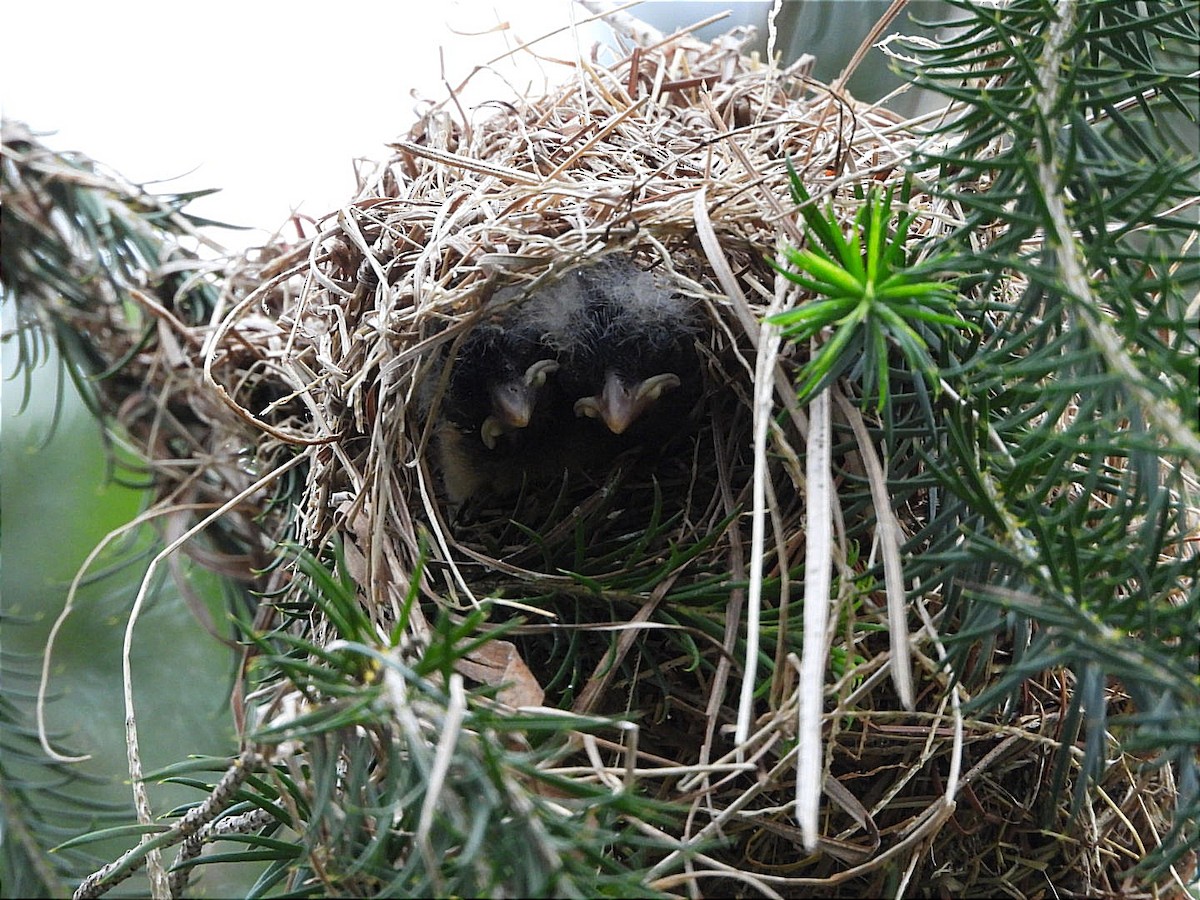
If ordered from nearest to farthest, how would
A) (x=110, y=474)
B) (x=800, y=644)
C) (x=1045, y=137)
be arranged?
(x=1045, y=137) → (x=800, y=644) → (x=110, y=474)

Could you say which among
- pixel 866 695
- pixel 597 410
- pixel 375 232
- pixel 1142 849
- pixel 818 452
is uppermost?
pixel 375 232

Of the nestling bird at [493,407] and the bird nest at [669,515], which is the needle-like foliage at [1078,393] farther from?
the nestling bird at [493,407]

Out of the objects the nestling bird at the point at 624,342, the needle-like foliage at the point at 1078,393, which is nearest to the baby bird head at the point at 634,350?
the nestling bird at the point at 624,342

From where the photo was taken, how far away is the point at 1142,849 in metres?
0.74

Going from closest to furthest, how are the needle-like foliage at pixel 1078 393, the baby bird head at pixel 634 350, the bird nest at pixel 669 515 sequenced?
the needle-like foliage at pixel 1078 393
the bird nest at pixel 669 515
the baby bird head at pixel 634 350

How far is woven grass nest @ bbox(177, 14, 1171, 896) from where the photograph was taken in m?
0.66

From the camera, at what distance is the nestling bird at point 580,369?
95 centimetres

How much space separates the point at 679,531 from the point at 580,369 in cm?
21

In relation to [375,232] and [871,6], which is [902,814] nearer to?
[375,232]

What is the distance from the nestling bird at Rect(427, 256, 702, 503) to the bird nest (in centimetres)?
1

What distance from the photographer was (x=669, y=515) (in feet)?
3.07

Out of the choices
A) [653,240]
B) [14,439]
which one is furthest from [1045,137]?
[14,439]

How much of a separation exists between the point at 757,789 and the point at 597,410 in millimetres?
448

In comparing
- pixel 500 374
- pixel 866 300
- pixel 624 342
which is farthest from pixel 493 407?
pixel 866 300
